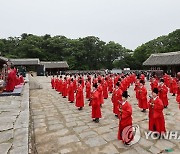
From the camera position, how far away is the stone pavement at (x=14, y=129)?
453 centimetres

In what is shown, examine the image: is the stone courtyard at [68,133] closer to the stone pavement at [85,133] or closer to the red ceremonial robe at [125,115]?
the stone pavement at [85,133]

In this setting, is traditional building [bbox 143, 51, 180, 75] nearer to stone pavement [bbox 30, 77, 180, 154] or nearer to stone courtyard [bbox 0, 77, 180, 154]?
stone pavement [bbox 30, 77, 180, 154]

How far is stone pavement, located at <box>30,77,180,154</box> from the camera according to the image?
17.1ft

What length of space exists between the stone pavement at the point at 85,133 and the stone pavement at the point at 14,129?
15cm

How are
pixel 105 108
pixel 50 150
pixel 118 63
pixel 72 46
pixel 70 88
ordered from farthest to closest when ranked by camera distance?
1. pixel 72 46
2. pixel 118 63
3. pixel 70 88
4. pixel 105 108
5. pixel 50 150

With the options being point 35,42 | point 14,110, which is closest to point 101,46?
point 35,42

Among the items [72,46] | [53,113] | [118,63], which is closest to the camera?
[53,113]

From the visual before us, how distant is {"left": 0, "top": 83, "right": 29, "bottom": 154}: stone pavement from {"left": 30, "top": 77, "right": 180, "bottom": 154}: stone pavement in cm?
15

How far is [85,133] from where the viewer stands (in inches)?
252

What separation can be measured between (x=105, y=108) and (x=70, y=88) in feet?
9.65

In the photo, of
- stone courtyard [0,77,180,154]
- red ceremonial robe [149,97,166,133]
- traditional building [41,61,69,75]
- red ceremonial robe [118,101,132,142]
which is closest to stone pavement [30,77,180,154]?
stone courtyard [0,77,180,154]

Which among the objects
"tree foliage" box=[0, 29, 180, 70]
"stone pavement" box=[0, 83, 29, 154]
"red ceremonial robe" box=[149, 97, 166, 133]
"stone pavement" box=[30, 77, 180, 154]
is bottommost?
"stone pavement" box=[30, 77, 180, 154]

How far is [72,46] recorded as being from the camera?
54.4 metres

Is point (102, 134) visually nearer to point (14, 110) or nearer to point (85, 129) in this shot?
point (85, 129)
